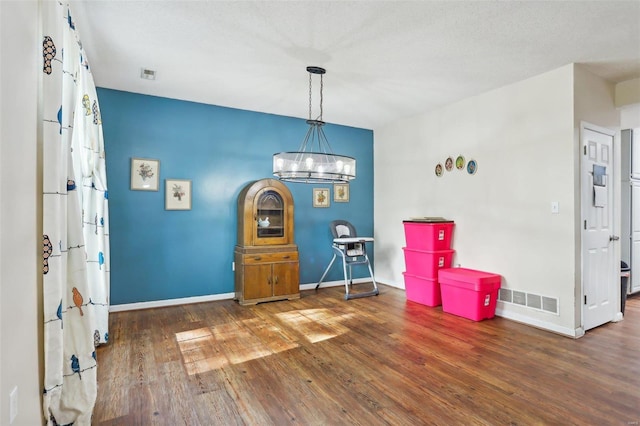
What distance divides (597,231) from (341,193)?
3.35 metres

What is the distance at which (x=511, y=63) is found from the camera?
11.0 ft

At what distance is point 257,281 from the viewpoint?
446 centimetres

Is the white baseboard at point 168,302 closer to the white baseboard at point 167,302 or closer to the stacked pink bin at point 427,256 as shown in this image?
the white baseboard at point 167,302

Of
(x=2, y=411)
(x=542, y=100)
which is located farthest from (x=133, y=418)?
(x=542, y=100)

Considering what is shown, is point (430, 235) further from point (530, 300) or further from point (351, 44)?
point (351, 44)

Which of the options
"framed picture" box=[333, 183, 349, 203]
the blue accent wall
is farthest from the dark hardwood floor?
"framed picture" box=[333, 183, 349, 203]

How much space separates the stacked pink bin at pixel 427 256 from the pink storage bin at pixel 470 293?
0.24 meters

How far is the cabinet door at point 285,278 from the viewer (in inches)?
181

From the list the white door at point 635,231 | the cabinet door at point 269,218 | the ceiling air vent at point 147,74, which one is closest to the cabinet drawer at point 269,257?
the cabinet door at point 269,218

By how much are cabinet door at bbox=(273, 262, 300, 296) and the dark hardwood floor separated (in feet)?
2.13

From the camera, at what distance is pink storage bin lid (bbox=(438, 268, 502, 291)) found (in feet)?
12.3

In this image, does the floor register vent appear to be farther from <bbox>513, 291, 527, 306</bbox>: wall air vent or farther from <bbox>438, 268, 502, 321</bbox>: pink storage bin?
<bbox>438, 268, 502, 321</bbox>: pink storage bin

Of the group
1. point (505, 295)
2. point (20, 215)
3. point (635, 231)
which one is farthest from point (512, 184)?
point (20, 215)

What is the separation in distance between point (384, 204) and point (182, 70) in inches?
144
